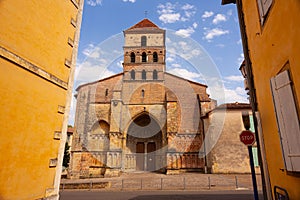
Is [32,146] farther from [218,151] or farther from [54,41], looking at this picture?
[218,151]

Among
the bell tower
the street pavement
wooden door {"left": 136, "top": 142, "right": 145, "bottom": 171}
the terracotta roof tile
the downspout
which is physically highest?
the terracotta roof tile

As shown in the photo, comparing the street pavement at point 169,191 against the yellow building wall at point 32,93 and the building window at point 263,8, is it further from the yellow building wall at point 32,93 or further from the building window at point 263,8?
the building window at point 263,8

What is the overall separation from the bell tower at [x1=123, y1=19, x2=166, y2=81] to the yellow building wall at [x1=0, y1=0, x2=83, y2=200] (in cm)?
1766

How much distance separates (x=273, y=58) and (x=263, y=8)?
1031 mm

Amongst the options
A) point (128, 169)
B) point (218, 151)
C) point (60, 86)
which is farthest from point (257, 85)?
point (128, 169)

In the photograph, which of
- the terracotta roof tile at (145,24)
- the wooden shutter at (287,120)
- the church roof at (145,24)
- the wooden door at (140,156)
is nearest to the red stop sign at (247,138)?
the wooden shutter at (287,120)

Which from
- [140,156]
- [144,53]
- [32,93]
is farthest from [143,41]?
[32,93]

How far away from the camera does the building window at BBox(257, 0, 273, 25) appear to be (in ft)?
10.6

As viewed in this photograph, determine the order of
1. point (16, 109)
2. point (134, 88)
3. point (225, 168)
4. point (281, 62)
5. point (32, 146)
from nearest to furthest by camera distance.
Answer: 1. point (281, 62)
2. point (16, 109)
3. point (32, 146)
4. point (225, 168)
5. point (134, 88)

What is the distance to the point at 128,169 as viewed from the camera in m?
20.3

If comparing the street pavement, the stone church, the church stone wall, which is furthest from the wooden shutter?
the church stone wall

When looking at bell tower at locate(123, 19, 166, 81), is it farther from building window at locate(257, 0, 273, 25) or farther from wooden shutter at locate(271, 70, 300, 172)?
wooden shutter at locate(271, 70, 300, 172)

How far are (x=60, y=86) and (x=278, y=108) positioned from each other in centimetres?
523

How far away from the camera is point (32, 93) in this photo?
4297 millimetres
